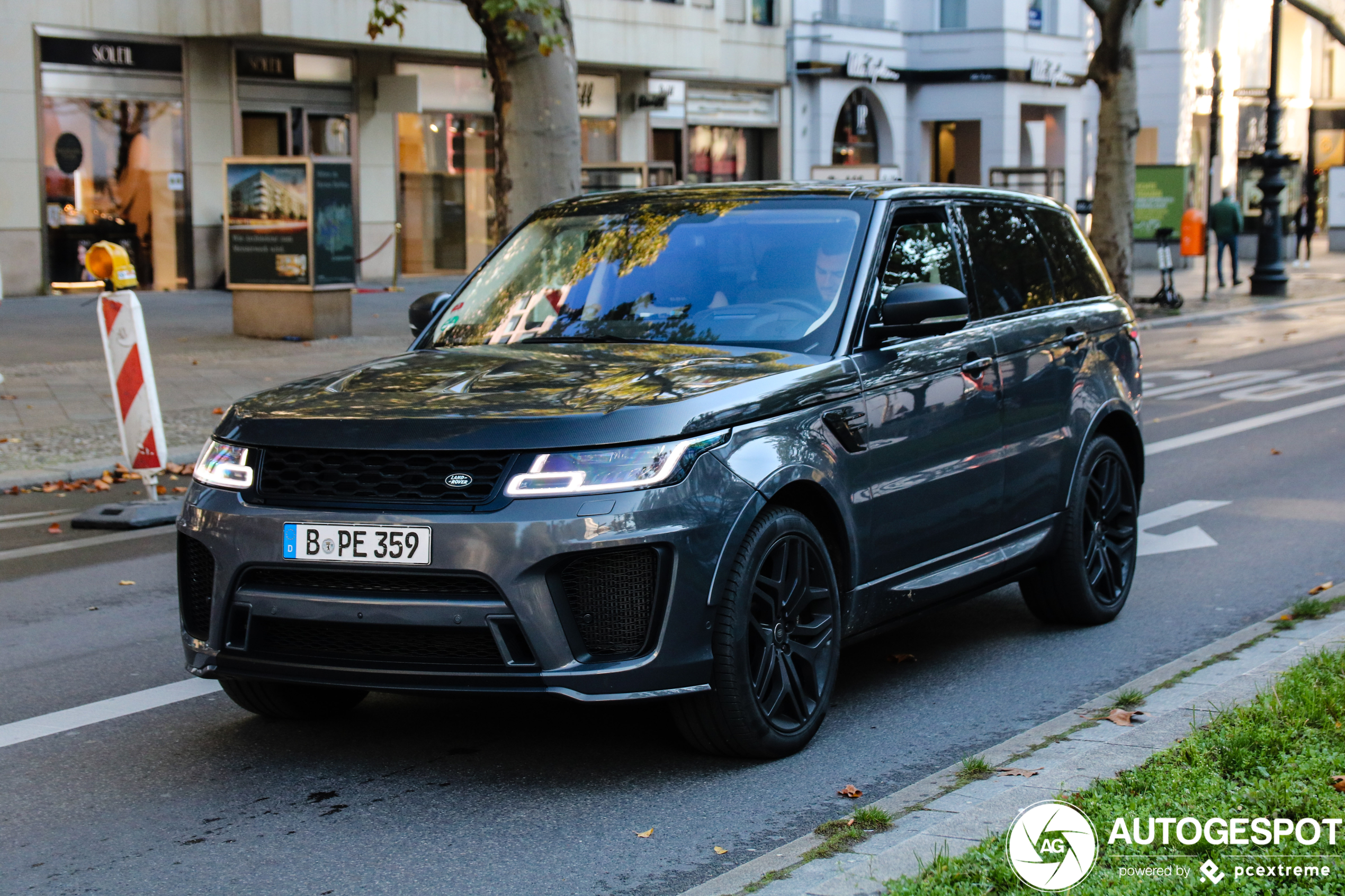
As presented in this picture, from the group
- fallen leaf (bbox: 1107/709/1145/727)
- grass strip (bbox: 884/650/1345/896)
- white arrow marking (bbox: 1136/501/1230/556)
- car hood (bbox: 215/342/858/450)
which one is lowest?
white arrow marking (bbox: 1136/501/1230/556)

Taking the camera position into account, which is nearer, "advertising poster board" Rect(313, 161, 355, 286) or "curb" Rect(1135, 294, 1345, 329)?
"advertising poster board" Rect(313, 161, 355, 286)

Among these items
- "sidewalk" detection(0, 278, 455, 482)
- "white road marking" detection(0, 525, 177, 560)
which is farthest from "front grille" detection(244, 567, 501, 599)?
"sidewalk" detection(0, 278, 455, 482)

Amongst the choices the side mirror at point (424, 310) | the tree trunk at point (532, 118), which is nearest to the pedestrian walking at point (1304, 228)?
the tree trunk at point (532, 118)

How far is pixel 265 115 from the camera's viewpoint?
2888cm

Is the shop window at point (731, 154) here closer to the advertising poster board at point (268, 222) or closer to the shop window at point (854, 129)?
the shop window at point (854, 129)

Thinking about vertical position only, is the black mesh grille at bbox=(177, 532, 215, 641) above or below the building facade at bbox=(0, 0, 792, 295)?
below

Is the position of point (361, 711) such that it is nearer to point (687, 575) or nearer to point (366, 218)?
point (687, 575)

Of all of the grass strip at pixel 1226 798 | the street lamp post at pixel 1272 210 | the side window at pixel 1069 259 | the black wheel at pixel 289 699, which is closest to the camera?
the grass strip at pixel 1226 798

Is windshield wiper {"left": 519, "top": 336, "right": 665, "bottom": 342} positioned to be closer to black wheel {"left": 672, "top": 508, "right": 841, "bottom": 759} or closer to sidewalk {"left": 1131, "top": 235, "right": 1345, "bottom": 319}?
black wheel {"left": 672, "top": 508, "right": 841, "bottom": 759}

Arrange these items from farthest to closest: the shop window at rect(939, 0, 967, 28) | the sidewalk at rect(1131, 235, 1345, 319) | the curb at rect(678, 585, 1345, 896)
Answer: the shop window at rect(939, 0, 967, 28) < the sidewalk at rect(1131, 235, 1345, 319) < the curb at rect(678, 585, 1345, 896)

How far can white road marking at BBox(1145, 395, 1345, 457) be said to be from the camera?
41.6 ft

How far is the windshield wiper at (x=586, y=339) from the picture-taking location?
568 cm

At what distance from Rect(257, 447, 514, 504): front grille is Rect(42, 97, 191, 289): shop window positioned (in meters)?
22.4

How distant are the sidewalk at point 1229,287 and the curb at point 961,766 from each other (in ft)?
70.4
